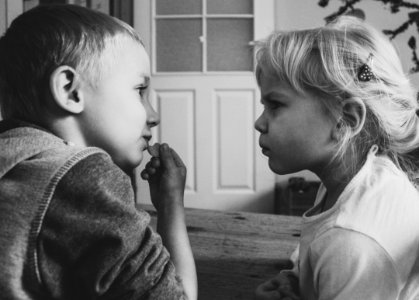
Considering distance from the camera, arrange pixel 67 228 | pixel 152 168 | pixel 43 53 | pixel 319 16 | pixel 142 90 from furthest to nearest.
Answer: pixel 319 16 → pixel 152 168 → pixel 142 90 → pixel 43 53 → pixel 67 228

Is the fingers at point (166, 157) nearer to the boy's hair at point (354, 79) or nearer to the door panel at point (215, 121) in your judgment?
the boy's hair at point (354, 79)

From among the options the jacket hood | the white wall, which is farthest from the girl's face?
the white wall

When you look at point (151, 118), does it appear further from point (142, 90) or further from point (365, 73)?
point (365, 73)

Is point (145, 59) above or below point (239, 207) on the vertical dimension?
above

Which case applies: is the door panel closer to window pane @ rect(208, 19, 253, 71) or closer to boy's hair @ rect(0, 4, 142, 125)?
window pane @ rect(208, 19, 253, 71)

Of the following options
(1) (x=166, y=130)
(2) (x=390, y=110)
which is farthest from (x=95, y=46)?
(1) (x=166, y=130)

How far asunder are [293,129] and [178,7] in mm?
3607

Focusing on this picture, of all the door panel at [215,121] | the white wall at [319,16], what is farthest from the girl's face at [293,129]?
the white wall at [319,16]

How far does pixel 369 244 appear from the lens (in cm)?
85

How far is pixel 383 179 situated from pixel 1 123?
0.63 metres

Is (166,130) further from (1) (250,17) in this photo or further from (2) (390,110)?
(2) (390,110)

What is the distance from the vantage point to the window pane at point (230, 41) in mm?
4473

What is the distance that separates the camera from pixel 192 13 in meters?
4.48

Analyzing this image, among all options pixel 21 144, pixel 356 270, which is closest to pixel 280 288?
pixel 356 270
